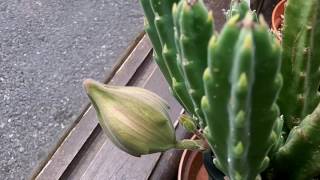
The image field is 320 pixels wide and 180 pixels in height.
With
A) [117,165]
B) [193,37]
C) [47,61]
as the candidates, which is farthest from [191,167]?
[47,61]

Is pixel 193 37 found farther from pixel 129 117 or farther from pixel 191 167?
pixel 191 167

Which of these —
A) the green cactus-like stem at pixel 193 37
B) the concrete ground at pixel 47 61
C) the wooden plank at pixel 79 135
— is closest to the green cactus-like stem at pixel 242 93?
the green cactus-like stem at pixel 193 37

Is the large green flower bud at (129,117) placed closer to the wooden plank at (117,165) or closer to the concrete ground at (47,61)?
the wooden plank at (117,165)

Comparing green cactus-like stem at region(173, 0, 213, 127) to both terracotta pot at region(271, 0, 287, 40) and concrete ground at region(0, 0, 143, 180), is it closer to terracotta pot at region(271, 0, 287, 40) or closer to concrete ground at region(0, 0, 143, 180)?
terracotta pot at region(271, 0, 287, 40)

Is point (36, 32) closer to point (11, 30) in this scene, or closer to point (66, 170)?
point (11, 30)

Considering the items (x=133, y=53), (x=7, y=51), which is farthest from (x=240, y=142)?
(x=7, y=51)
